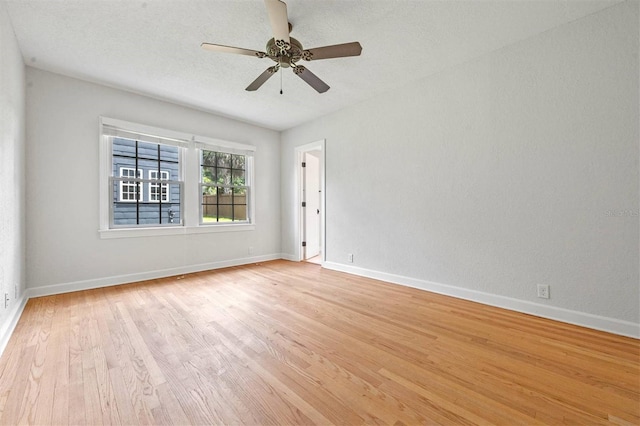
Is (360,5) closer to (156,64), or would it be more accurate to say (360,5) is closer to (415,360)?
(156,64)

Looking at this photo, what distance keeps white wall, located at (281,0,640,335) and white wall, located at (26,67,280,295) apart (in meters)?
3.15

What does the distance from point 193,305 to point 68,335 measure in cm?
97

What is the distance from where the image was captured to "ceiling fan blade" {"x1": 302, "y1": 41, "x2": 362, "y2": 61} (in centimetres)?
205

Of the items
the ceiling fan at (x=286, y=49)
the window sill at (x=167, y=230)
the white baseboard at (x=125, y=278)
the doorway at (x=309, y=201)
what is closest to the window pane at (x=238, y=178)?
the window sill at (x=167, y=230)

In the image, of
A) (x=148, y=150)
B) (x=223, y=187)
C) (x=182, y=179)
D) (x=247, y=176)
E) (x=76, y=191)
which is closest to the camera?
(x=76, y=191)

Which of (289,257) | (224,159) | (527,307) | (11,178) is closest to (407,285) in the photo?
(527,307)

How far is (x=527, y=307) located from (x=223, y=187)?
4590mm

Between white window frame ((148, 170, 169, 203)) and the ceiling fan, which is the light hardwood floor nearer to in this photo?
white window frame ((148, 170, 169, 203))

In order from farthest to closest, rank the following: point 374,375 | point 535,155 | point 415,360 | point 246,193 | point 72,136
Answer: point 246,193 < point 72,136 < point 535,155 < point 415,360 < point 374,375

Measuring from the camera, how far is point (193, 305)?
2814 millimetres

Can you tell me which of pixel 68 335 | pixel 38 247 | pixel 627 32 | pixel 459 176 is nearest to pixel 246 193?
pixel 38 247

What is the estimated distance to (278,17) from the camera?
1.85 metres

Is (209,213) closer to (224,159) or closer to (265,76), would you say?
(224,159)

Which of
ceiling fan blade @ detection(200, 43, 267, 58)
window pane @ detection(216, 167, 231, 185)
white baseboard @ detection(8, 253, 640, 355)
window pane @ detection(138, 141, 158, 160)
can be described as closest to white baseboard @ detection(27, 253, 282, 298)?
white baseboard @ detection(8, 253, 640, 355)
